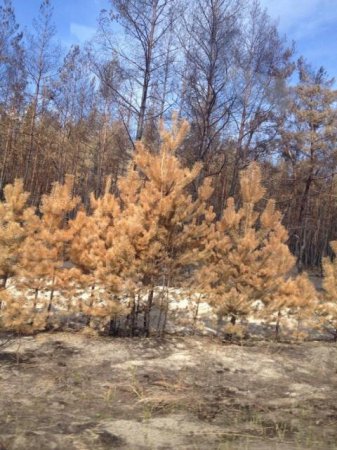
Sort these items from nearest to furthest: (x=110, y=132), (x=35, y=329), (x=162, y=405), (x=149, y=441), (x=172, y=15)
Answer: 1. (x=149, y=441)
2. (x=162, y=405)
3. (x=35, y=329)
4. (x=172, y=15)
5. (x=110, y=132)

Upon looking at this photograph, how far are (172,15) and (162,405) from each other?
10109 millimetres

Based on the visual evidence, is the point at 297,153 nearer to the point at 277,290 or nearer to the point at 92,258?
the point at 277,290

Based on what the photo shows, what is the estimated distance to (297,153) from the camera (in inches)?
811

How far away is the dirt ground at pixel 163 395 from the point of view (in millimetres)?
3581

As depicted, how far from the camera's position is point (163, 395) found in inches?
189

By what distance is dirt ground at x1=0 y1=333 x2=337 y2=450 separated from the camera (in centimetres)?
358

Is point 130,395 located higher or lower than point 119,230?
lower

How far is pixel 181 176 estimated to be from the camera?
7570 mm

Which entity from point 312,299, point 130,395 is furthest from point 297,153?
point 130,395

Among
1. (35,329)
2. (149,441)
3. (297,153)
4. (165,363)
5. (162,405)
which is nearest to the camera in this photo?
(149,441)

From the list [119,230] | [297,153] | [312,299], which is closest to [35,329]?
[119,230]

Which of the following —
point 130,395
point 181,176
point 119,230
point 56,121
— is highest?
point 56,121

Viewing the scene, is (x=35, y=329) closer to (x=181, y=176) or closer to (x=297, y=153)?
(x=181, y=176)

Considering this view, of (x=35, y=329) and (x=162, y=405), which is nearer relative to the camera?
(x=162, y=405)
